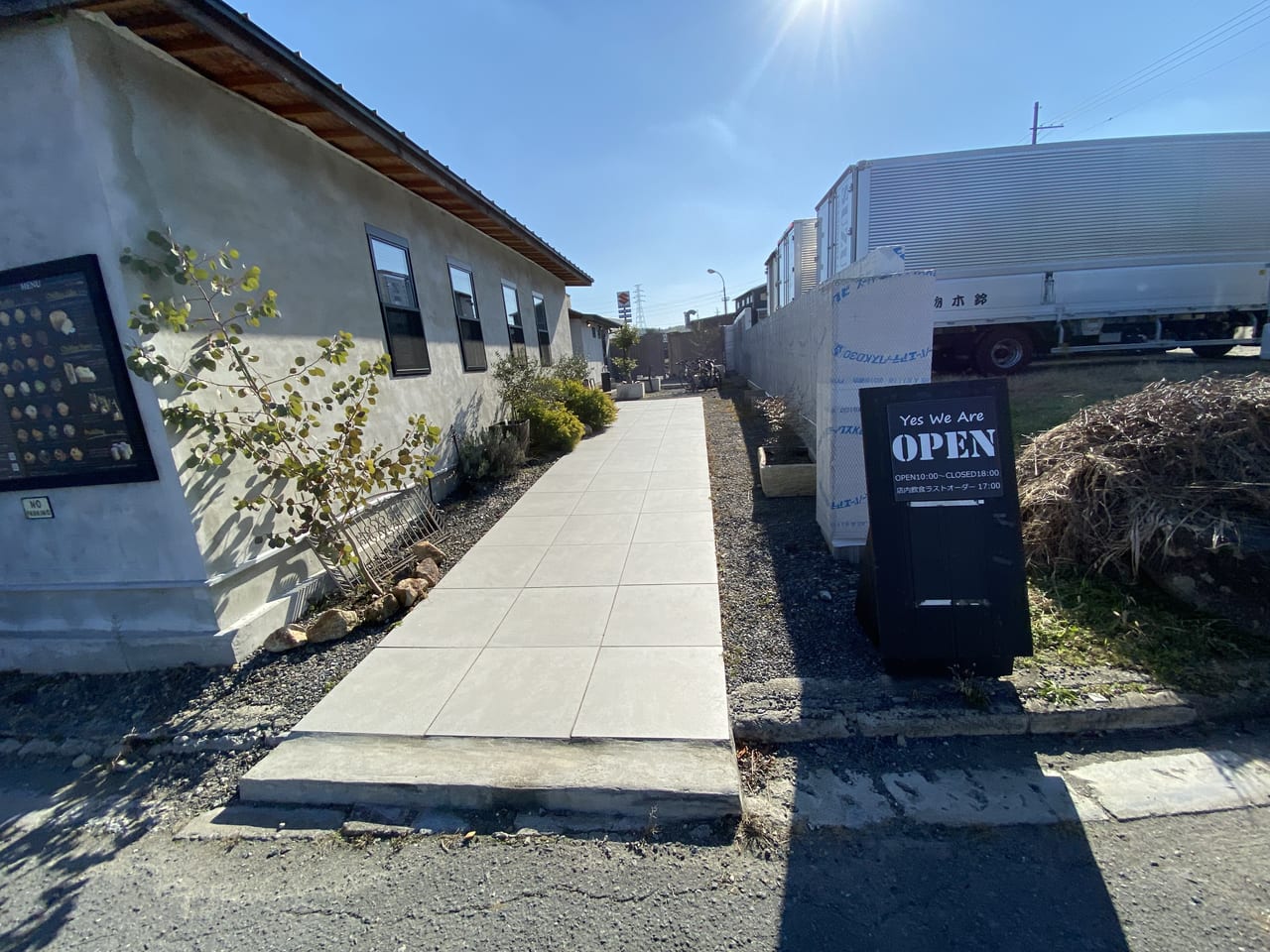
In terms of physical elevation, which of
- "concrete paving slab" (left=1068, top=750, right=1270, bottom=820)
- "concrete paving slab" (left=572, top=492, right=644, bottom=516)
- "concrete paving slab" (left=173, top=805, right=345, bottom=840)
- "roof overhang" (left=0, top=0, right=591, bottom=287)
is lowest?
"concrete paving slab" (left=1068, top=750, right=1270, bottom=820)

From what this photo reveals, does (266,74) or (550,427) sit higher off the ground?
(266,74)

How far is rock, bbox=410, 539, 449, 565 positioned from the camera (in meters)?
4.43

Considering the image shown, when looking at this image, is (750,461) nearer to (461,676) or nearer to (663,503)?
(663,503)

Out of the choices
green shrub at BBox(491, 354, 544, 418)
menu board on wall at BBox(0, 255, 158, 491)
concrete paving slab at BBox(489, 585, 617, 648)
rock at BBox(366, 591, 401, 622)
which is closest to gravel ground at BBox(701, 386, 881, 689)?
concrete paving slab at BBox(489, 585, 617, 648)

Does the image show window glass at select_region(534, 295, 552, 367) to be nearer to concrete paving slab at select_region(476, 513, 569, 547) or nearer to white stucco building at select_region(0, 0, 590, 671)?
concrete paving slab at select_region(476, 513, 569, 547)

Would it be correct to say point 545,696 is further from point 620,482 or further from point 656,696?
point 620,482

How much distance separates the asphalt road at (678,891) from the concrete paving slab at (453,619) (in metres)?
1.24

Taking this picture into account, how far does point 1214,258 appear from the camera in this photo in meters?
9.63

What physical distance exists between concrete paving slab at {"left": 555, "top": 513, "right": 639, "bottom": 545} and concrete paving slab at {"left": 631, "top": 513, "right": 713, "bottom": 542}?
0.10m

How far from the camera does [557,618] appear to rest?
342cm

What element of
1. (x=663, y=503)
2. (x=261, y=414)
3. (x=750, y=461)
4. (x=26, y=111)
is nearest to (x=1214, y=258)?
(x=750, y=461)

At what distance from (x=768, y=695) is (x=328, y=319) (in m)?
4.35

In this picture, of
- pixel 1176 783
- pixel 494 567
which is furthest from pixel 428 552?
pixel 1176 783

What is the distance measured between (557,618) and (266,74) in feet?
13.0
